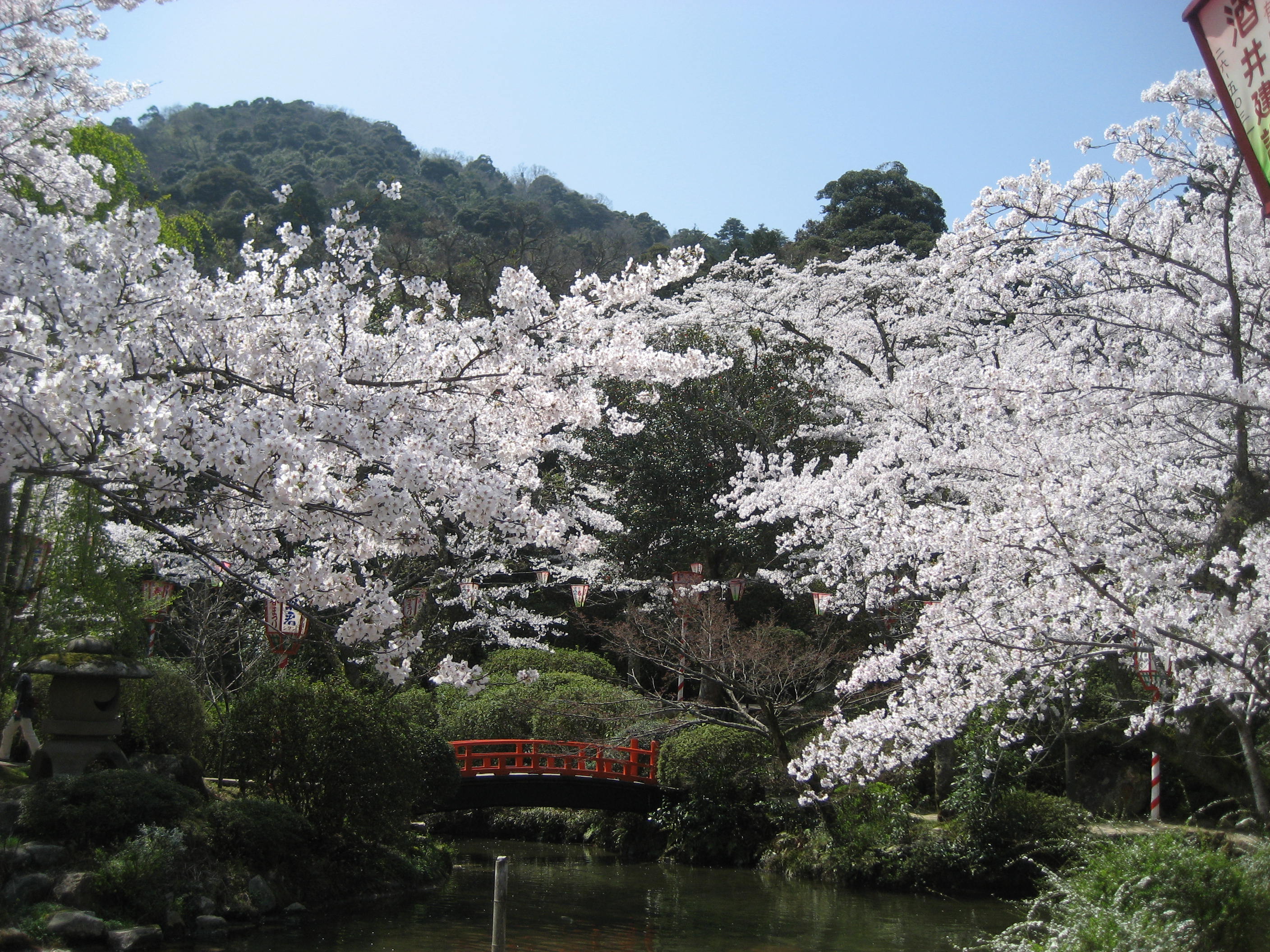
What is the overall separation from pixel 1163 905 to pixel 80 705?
29.0 feet

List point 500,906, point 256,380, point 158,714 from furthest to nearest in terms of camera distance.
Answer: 1. point 158,714
2. point 256,380
3. point 500,906

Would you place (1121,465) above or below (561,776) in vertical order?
above

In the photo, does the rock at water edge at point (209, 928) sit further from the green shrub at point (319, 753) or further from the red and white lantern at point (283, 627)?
the red and white lantern at point (283, 627)

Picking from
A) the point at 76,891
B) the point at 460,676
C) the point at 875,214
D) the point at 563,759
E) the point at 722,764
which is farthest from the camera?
the point at 875,214

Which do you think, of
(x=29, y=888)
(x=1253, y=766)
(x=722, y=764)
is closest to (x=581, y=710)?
(x=722, y=764)

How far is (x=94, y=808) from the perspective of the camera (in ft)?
25.8

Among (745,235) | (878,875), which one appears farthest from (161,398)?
(745,235)

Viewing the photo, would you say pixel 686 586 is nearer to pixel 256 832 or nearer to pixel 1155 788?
pixel 1155 788

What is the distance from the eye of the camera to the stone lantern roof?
8.98 m

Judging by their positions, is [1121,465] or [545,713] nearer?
[1121,465]

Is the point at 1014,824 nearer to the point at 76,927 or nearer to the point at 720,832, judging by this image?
the point at 720,832

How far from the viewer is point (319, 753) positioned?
31.9ft

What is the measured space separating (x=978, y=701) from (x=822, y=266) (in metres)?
14.6

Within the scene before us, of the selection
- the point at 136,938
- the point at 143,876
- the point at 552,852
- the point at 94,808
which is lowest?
the point at 552,852
